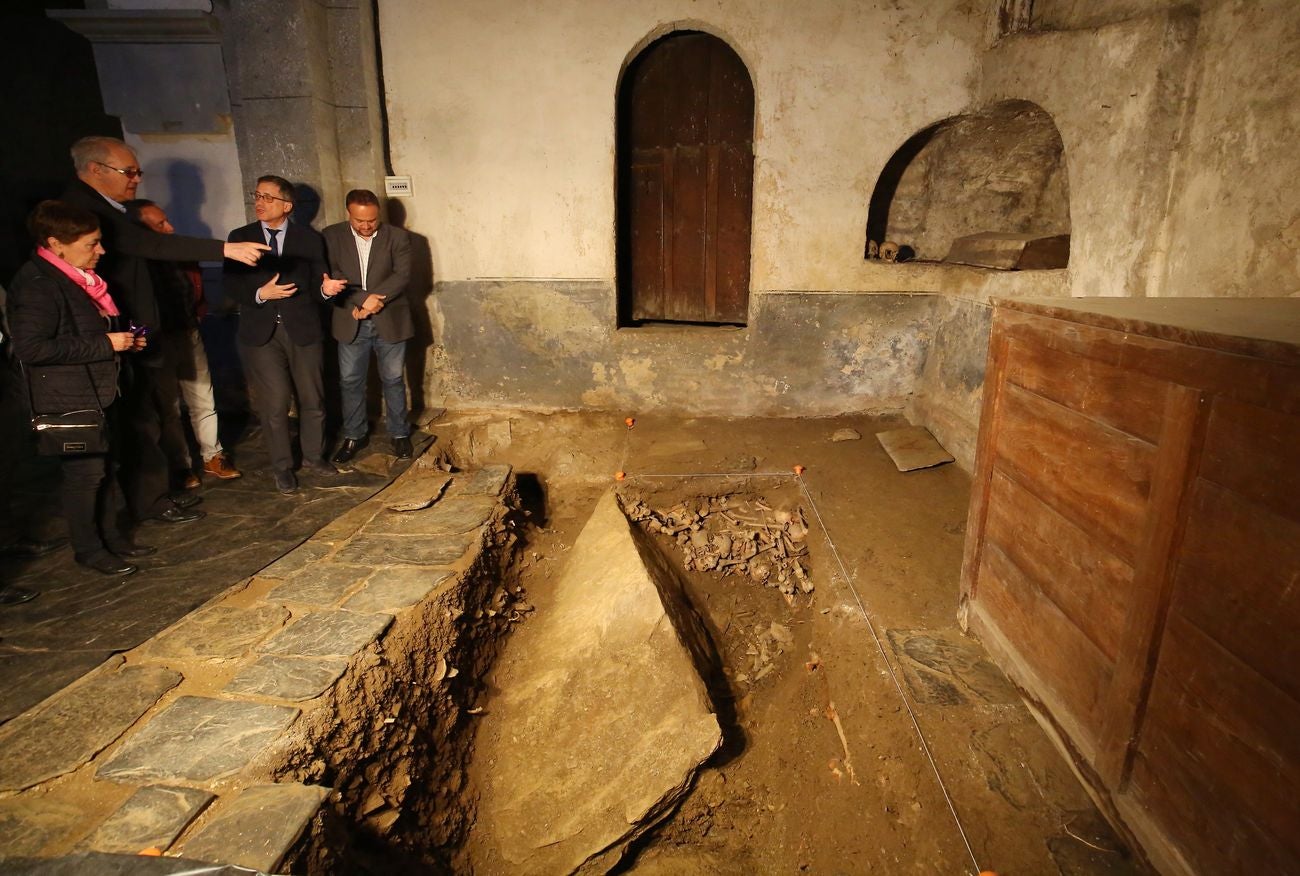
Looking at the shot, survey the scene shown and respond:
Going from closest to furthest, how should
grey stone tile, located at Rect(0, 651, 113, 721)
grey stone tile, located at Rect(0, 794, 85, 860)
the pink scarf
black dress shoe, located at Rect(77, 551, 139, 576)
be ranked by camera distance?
grey stone tile, located at Rect(0, 794, 85, 860) < grey stone tile, located at Rect(0, 651, 113, 721) < the pink scarf < black dress shoe, located at Rect(77, 551, 139, 576)

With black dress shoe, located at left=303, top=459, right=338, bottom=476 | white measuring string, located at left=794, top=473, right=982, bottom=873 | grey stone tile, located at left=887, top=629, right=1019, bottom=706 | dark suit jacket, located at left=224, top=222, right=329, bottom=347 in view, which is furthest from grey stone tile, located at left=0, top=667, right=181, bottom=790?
grey stone tile, located at left=887, top=629, right=1019, bottom=706

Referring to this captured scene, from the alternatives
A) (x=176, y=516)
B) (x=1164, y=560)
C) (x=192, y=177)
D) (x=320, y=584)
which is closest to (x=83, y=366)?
(x=176, y=516)

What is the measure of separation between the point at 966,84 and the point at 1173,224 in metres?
2.56

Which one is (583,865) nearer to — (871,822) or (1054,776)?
(871,822)

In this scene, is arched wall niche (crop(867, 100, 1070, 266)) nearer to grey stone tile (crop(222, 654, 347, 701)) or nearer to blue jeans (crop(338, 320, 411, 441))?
blue jeans (crop(338, 320, 411, 441))

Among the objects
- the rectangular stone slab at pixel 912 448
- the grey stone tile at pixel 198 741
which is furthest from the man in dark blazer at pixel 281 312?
the rectangular stone slab at pixel 912 448

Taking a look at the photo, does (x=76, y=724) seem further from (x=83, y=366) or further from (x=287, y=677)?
(x=83, y=366)

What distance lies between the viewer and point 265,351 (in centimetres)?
442

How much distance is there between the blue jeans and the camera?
5090 mm

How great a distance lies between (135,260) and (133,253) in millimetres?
87

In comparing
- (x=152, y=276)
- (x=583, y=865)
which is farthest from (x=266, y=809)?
(x=152, y=276)

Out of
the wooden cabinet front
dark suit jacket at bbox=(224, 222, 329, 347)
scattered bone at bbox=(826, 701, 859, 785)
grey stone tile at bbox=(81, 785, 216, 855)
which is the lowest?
scattered bone at bbox=(826, 701, 859, 785)

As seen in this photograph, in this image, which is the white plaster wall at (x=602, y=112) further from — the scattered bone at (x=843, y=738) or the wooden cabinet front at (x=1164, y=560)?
the scattered bone at (x=843, y=738)

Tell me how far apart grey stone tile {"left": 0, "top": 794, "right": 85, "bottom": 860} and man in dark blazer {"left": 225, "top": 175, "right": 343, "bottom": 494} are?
2608mm
